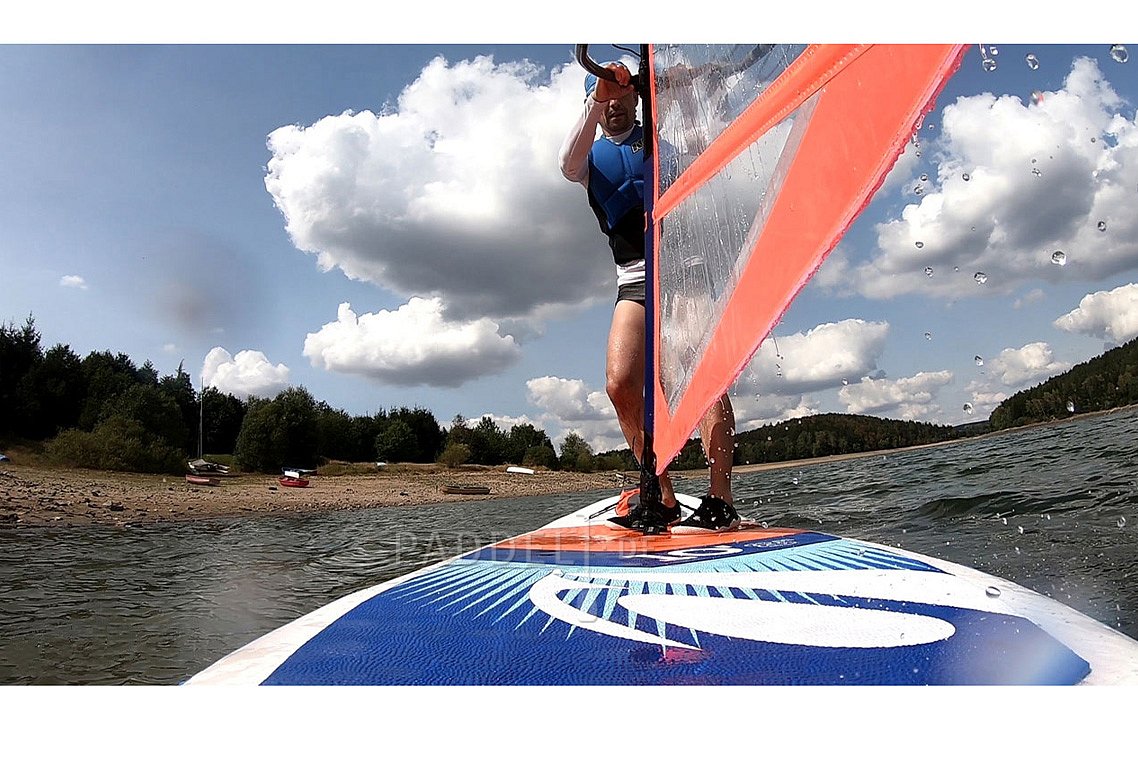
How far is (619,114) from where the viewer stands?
167cm

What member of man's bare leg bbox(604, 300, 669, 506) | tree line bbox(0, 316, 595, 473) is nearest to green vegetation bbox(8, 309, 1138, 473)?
tree line bbox(0, 316, 595, 473)

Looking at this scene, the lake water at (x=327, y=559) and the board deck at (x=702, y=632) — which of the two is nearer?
the board deck at (x=702, y=632)

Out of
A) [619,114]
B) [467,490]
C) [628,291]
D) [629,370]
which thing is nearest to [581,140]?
[619,114]

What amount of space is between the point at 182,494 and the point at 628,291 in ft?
25.2

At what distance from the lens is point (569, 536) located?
184 centimetres

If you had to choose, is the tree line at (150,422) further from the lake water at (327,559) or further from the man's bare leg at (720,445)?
the man's bare leg at (720,445)

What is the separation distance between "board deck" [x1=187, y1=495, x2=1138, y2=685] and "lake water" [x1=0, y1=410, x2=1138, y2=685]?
300 millimetres

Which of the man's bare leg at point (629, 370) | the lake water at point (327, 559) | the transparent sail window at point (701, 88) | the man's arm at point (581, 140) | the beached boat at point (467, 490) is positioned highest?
the man's arm at point (581, 140)

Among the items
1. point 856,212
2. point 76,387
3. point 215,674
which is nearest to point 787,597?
point 856,212

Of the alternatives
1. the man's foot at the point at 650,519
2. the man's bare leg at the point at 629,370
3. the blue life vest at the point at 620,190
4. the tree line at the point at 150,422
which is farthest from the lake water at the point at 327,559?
the tree line at the point at 150,422

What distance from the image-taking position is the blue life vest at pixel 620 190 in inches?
70.1

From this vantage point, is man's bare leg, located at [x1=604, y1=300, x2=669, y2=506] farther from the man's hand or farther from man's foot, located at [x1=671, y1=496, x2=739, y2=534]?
the man's hand

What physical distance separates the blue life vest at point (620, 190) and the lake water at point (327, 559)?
1189mm

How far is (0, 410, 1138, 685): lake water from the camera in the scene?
4.12 ft
